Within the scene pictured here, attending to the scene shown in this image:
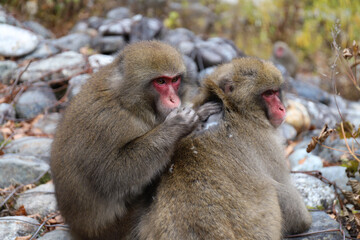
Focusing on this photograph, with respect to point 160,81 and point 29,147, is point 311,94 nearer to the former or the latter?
point 29,147

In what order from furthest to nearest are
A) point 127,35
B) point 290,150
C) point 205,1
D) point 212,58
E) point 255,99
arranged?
point 205,1, point 127,35, point 212,58, point 290,150, point 255,99

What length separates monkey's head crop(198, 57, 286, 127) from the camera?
3.40 meters

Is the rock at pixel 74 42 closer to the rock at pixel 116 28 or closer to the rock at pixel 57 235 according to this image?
the rock at pixel 116 28

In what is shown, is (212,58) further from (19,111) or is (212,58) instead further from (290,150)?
(19,111)

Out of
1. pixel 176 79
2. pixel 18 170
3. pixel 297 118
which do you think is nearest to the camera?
pixel 176 79

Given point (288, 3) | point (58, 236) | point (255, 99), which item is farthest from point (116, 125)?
point (288, 3)

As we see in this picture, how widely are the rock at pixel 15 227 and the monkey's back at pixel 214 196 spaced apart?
4.77 ft

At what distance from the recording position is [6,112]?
6.02 metres

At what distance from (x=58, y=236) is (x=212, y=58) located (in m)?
4.96

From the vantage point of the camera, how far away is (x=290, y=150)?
6.31 m

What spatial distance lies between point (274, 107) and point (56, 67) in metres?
4.89

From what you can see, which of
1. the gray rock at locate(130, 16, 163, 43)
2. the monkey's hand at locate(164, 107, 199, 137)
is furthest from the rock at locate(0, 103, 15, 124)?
the monkey's hand at locate(164, 107, 199, 137)

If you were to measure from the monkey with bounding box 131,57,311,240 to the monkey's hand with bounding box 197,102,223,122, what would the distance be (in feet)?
0.10

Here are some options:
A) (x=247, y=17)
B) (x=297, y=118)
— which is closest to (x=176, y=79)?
(x=297, y=118)
